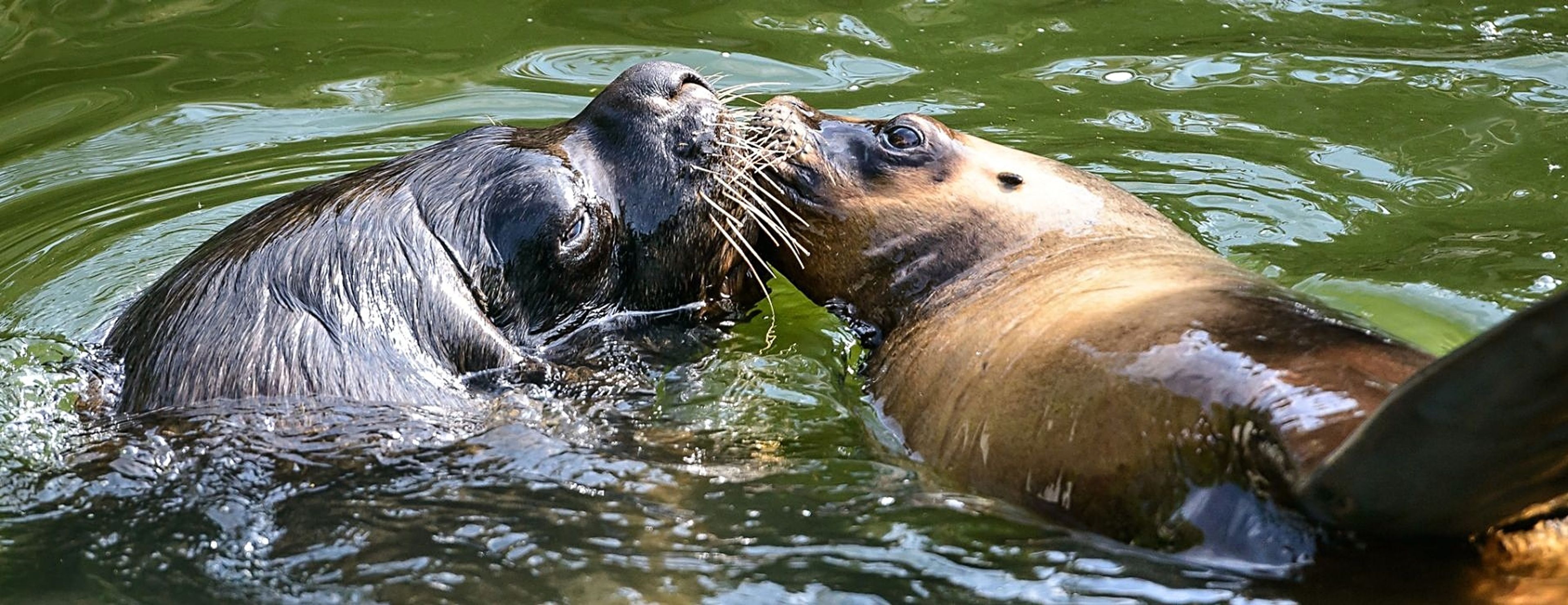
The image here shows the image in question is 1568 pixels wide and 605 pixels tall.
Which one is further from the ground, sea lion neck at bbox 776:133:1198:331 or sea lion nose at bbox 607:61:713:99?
sea lion nose at bbox 607:61:713:99

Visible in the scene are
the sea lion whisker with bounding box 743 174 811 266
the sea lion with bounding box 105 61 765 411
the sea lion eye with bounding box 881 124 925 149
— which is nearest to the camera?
the sea lion with bounding box 105 61 765 411

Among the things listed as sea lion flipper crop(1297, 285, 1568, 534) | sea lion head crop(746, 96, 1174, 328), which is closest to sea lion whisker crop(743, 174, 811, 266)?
sea lion head crop(746, 96, 1174, 328)

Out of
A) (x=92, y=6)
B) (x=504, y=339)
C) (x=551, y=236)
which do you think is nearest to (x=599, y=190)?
(x=551, y=236)

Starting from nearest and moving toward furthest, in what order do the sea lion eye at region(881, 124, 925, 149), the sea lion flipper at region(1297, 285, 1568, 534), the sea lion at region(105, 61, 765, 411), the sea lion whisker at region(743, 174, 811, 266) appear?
the sea lion flipper at region(1297, 285, 1568, 534), the sea lion at region(105, 61, 765, 411), the sea lion whisker at region(743, 174, 811, 266), the sea lion eye at region(881, 124, 925, 149)

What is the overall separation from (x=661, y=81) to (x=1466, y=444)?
122 inches

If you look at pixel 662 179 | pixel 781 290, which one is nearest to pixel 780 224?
pixel 662 179

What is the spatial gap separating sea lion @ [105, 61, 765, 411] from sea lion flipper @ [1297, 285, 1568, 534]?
2429 millimetres

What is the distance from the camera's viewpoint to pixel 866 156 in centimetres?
532

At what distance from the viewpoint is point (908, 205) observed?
522 centimetres

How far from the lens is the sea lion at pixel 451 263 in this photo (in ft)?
14.8

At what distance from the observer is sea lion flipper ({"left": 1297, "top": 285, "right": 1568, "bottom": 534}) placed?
8.81 feet

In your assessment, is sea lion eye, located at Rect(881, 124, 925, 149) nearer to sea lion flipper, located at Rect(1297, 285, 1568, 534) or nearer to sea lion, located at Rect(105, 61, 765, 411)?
sea lion, located at Rect(105, 61, 765, 411)

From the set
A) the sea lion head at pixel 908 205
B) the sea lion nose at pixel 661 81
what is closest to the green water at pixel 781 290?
the sea lion head at pixel 908 205

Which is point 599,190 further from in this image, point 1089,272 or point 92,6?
point 92,6
